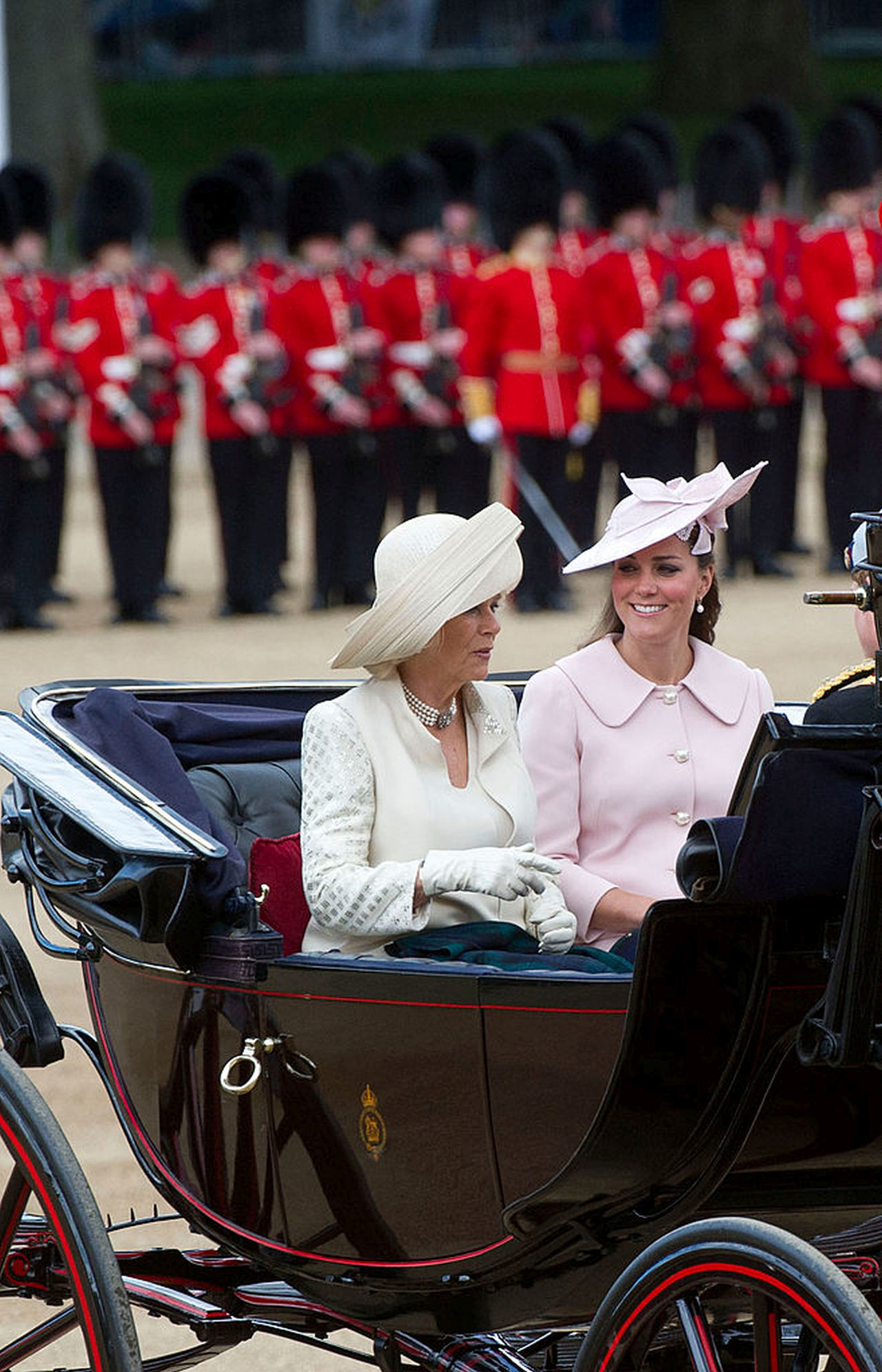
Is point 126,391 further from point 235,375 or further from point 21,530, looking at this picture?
point 21,530

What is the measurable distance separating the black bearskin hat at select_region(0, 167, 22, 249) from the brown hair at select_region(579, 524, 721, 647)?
8116mm

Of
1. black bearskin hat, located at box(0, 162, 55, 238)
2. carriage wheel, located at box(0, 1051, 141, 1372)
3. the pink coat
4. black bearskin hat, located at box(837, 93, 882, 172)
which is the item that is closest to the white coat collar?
the pink coat

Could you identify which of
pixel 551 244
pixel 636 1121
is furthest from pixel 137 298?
pixel 636 1121

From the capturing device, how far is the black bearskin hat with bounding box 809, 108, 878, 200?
42.1 feet

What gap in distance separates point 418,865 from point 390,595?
13.1 inches

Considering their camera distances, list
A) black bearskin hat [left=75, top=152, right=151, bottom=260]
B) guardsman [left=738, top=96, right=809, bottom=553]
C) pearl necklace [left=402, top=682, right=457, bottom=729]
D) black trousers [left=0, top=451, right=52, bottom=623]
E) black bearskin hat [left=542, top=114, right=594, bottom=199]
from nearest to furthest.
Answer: pearl necklace [left=402, top=682, right=457, bottom=729]
black trousers [left=0, top=451, right=52, bottom=623]
black bearskin hat [left=75, top=152, right=151, bottom=260]
guardsman [left=738, top=96, right=809, bottom=553]
black bearskin hat [left=542, top=114, right=594, bottom=199]

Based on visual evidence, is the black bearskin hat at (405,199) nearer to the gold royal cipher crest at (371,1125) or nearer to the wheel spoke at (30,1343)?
the wheel spoke at (30,1343)

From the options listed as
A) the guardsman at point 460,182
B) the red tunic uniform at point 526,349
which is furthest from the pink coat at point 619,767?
the guardsman at point 460,182

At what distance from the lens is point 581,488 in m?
11.8

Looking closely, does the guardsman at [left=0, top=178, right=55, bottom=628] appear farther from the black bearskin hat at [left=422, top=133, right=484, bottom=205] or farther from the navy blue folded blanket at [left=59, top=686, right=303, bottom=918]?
the navy blue folded blanket at [left=59, top=686, right=303, bottom=918]

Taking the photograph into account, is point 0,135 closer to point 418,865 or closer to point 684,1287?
point 418,865

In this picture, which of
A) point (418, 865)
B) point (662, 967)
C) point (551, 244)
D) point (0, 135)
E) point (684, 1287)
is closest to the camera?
point (684, 1287)

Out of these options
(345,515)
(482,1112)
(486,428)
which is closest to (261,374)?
(345,515)

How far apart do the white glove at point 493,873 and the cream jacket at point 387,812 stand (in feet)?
0.16
